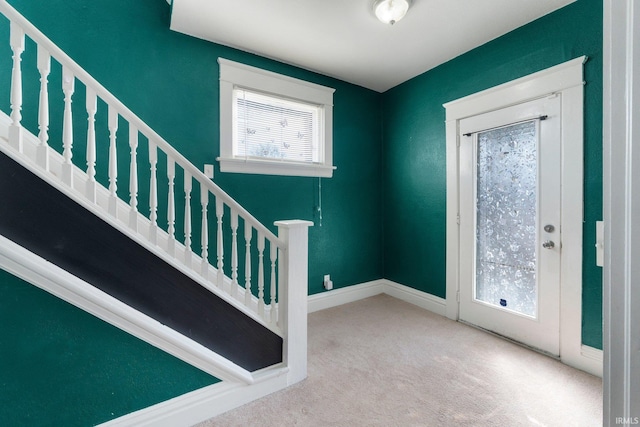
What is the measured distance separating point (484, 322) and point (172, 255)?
2.68 m

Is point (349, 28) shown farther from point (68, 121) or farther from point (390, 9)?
point (68, 121)

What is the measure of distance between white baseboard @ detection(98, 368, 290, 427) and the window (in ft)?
5.72

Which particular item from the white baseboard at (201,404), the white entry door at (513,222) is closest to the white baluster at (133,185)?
the white baseboard at (201,404)

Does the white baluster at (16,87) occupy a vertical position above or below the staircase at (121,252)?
above

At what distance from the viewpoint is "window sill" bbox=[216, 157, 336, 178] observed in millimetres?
2598

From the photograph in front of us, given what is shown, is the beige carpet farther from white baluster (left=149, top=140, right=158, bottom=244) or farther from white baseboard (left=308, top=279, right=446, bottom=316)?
white baluster (left=149, top=140, right=158, bottom=244)

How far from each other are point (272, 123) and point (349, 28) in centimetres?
109

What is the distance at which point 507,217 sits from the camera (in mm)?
2463

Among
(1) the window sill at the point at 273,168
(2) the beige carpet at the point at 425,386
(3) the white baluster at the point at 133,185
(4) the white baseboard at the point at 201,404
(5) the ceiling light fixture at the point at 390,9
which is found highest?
(5) the ceiling light fixture at the point at 390,9

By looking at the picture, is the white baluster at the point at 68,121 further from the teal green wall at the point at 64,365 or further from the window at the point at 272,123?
the window at the point at 272,123

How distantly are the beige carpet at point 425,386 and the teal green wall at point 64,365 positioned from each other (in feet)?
1.47

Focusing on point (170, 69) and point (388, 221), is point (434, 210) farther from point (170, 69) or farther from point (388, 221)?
point (170, 69)

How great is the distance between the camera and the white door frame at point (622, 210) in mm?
437

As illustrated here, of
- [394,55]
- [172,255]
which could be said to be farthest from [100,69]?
[394,55]
